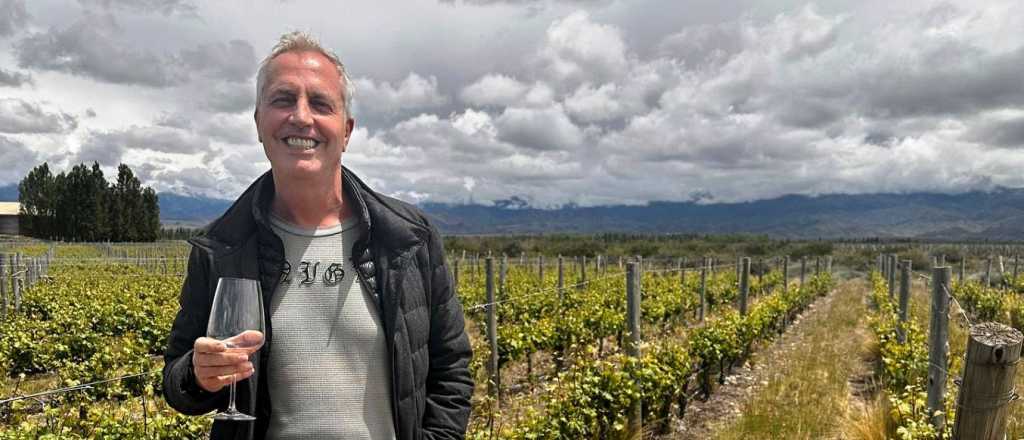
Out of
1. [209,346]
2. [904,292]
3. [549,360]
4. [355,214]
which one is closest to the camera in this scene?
[209,346]

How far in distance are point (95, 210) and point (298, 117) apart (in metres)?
68.9

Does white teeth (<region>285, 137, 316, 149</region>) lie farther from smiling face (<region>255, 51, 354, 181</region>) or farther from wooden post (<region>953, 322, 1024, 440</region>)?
wooden post (<region>953, 322, 1024, 440</region>)

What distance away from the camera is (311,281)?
5.52 feet

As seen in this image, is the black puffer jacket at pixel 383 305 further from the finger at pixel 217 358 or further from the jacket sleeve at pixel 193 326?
the finger at pixel 217 358

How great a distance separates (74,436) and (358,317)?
3.36 m

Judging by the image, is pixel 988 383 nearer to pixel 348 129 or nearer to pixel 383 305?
pixel 383 305

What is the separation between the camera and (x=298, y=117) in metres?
1.58

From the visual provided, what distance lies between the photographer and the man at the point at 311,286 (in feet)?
5.29

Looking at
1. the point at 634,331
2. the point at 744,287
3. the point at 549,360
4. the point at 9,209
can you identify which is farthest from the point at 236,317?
the point at 9,209

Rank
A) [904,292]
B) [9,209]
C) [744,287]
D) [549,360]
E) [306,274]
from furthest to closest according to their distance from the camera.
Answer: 1. [9,209]
2. [744,287]
3. [549,360]
4. [904,292]
5. [306,274]

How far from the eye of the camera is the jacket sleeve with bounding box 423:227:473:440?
1854mm

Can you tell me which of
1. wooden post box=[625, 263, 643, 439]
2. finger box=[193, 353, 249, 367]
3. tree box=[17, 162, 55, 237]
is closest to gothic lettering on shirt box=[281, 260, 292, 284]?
finger box=[193, 353, 249, 367]

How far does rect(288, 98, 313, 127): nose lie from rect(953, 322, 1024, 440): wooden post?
268cm

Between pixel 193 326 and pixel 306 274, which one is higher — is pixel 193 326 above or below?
below
